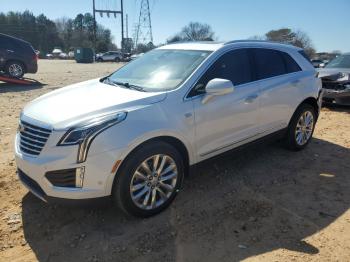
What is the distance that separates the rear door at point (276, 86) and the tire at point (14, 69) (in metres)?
12.3

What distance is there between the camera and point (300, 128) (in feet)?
19.2

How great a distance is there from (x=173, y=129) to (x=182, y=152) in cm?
39

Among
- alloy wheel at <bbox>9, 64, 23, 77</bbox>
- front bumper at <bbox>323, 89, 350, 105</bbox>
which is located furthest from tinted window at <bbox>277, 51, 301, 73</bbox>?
alloy wheel at <bbox>9, 64, 23, 77</bbox>

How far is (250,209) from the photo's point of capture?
4.03m

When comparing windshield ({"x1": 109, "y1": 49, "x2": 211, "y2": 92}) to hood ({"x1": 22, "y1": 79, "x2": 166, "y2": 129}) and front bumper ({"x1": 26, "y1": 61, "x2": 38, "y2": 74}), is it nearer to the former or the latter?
hood ({"x1": 22, "y1": 79, "x2": 166, "y2": 129})

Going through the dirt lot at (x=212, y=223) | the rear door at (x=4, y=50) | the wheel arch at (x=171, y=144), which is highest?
the rear door at (x=4, y=50)

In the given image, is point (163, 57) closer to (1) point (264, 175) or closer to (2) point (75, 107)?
(2) point (75, 107)

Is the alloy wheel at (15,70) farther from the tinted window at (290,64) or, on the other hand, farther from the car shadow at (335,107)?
the tinted window at (290,64)

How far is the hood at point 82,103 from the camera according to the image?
343 cm

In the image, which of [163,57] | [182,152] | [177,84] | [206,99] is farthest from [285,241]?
[163,57]

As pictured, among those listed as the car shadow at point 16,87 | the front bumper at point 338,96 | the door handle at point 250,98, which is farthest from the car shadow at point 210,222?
the car shadow at point 16,87

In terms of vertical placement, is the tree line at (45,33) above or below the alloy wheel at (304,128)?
above

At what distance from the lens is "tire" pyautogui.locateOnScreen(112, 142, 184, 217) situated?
3.45m

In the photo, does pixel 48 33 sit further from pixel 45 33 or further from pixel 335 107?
pixel 335 107
